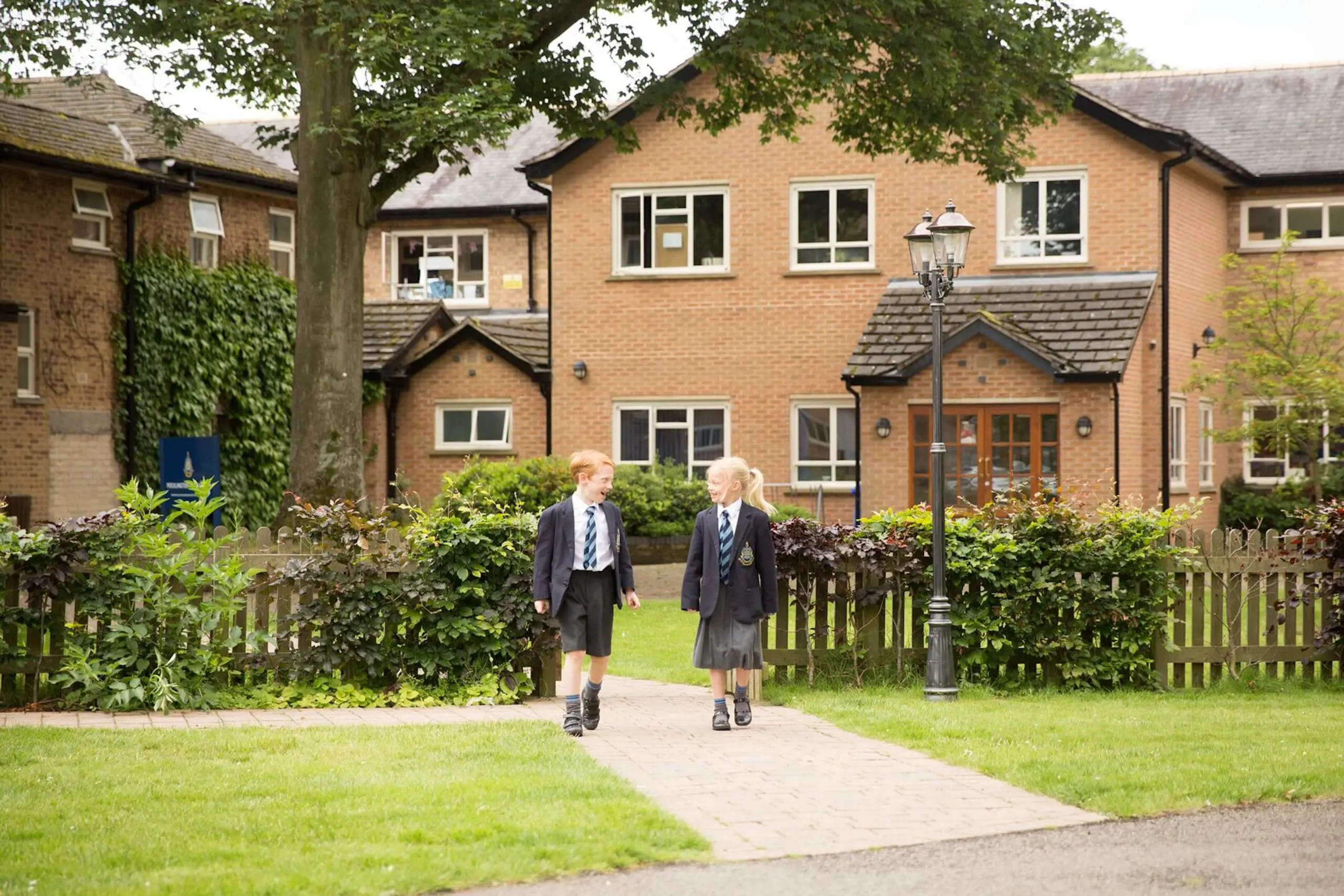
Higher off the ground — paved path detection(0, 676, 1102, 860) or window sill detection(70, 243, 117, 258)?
window sill detection(70, 243, 117, 258)

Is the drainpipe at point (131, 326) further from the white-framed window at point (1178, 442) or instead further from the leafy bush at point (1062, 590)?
the leafy bush at point (1062, 590)

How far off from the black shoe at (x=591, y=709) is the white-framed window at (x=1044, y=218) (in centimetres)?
1788

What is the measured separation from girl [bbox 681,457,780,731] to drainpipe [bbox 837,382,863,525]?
14.9 metres

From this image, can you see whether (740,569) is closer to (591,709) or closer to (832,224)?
(591,709)

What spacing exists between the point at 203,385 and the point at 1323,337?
1887 cm

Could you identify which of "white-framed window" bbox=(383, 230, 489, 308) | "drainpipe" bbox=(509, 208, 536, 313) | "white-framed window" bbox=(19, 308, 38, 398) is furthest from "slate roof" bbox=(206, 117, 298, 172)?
"white-framed window" bbox=(19, 308, 38, 398)

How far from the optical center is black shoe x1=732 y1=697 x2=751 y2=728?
34.2ft

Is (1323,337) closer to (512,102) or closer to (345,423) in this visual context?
(512,102)

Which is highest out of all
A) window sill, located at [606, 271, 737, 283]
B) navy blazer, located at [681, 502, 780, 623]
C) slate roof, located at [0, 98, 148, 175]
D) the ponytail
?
slate roof, located at [0, 98, 148, 175]

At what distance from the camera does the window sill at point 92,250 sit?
2758 centimetres

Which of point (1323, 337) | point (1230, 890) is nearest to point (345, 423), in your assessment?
point (1230, 890)

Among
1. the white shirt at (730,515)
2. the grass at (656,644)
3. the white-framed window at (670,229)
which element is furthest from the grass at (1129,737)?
the white-framed window at (670,229)

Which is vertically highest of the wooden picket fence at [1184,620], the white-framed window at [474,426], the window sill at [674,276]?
the window sill at [674,276]

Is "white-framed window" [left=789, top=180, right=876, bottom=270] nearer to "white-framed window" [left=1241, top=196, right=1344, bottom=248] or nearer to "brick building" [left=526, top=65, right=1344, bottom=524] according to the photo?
"brick building" [left=526, top=65, right=1344, bottom=524]
